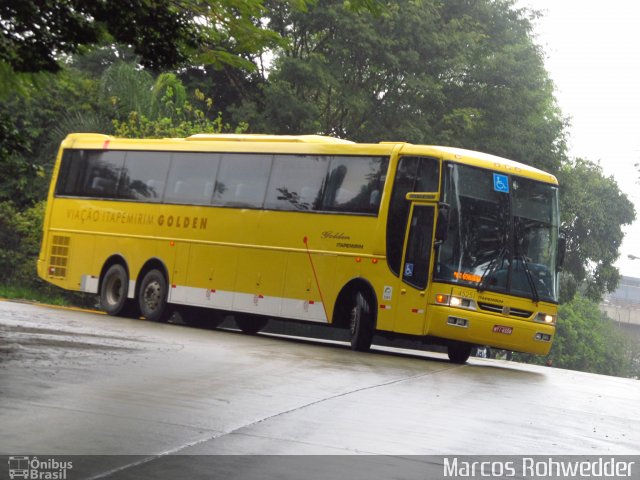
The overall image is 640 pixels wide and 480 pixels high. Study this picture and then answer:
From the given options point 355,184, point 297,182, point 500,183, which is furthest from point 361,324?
point 297,182

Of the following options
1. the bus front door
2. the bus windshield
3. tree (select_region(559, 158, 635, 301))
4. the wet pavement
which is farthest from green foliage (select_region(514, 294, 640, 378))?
the wet pavement

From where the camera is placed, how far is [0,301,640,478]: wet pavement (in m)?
9.96

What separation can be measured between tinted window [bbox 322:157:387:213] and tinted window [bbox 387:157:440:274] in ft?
1.34

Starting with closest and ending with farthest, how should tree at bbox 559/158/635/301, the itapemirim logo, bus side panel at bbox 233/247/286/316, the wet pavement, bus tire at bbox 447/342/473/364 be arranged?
the itapemirim logo < the wet pavement < bus tire at bbox 447/342/473/364 < bus side panel at bbox 233/247/286/316 < tree at bbox 559/158/635/301

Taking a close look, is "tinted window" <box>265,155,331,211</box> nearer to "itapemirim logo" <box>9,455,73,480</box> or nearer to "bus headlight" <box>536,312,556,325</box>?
"bus headlight" <box>536,312,556,325</box>

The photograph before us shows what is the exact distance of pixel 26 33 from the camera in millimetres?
13711

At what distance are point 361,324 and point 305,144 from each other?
13.1ft

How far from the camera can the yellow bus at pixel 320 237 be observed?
21844 millimetres

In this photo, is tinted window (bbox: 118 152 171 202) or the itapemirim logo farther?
tinted window (bbox: 118 152 171 202)

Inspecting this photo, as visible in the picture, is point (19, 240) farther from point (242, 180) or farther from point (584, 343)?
point (584, 343)

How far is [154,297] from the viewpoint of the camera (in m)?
27.4

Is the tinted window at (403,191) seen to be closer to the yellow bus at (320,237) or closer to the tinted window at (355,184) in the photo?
the yellow bus at (320,237)

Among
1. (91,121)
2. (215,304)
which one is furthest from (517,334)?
(91,121)

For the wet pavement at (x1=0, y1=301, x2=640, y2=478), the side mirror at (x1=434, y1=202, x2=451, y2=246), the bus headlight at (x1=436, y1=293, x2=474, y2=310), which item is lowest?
the wet pavement at (x1=0, y1=301, x2=640, y2=478)
